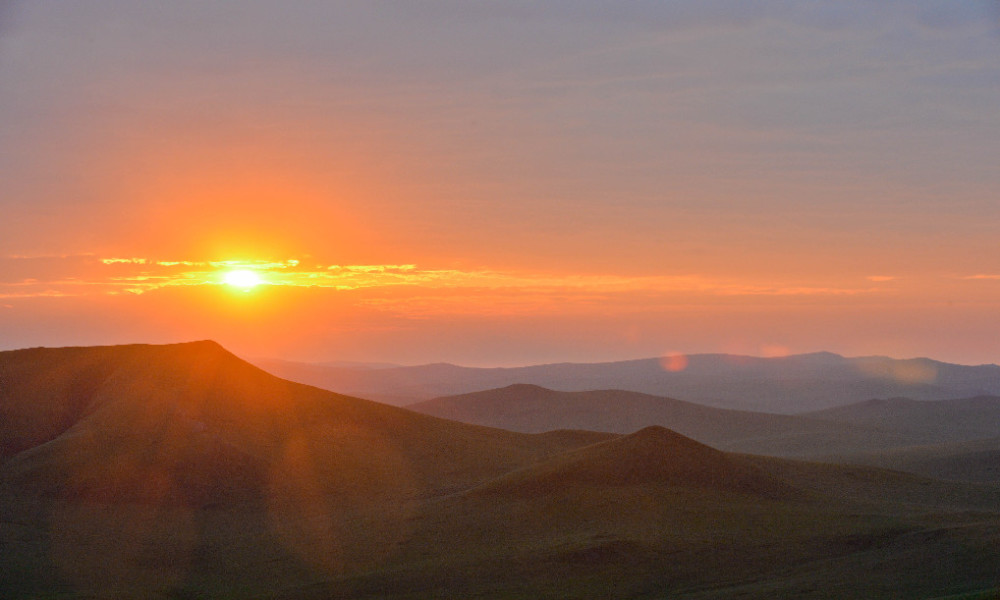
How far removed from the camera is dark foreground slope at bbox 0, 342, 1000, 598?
135 feet

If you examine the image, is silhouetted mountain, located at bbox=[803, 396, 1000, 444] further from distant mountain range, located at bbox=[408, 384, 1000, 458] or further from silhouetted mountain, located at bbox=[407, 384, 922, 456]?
silhouetted mountain, located at bbox=[407, 384, 922, 456]

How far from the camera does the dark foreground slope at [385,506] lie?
4122 centimetres

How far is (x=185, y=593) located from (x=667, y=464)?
2957 cm

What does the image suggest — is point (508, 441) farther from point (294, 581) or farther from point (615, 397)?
point (615, 397)

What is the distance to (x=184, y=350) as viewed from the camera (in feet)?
280

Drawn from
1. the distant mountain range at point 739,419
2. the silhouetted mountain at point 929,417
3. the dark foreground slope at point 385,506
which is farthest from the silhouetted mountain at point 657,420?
the dark foreground slope at point 385,506

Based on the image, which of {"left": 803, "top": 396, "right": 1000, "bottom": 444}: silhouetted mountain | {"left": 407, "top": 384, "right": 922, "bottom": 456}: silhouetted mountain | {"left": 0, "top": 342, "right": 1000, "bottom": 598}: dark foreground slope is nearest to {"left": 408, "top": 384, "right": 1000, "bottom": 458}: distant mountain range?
{"left": 407, "top": 384, "right": 922, "bottom": 456}: silhouetted mountain

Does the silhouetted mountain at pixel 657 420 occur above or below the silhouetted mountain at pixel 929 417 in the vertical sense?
above

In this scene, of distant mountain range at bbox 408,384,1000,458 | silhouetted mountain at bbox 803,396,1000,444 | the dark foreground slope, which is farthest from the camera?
silhouetted mountain at bbox 803,396,1000,444

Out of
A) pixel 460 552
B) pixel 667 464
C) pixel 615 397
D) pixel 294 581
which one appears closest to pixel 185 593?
pixel 294 581

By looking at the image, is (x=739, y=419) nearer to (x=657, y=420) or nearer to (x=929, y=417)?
(x=657, y=420)

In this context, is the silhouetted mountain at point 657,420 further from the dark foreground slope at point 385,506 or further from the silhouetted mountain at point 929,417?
the dark foreground slope at point 385,506

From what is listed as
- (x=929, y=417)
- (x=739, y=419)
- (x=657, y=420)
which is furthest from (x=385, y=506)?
(x=929, y=417)

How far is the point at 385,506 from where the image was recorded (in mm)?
61562
